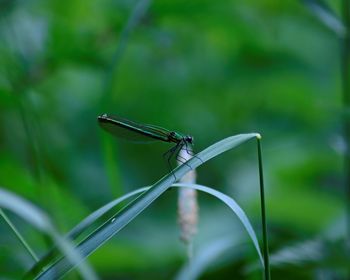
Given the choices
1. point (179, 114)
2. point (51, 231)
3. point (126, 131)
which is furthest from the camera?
point (179, 114)

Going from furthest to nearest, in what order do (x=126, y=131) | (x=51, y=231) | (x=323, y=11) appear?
(x=323, y=11)
(x=126, y=131)
(x=51, y=231)

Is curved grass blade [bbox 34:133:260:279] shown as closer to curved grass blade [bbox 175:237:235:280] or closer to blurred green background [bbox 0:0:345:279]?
curved grass blade [bbox 175:237:235:280]

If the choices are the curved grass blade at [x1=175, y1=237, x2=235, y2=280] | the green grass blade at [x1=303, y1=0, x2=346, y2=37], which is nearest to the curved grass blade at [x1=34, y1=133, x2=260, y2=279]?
the curved grass blade at [x1=175, y1=237, x2=235, y2=280]

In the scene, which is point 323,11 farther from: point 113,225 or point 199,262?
point 113,225

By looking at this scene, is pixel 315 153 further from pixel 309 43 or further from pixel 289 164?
pixel 309 43

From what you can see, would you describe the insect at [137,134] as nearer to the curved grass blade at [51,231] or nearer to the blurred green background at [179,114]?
the blurred green background at [179,114]

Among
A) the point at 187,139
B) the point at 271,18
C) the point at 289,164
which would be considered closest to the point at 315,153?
the point at 289,164

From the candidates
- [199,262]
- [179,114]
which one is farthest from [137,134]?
[179,114]

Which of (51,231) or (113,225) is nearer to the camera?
(51,231)

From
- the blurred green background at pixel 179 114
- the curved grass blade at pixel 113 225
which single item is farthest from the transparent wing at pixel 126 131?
the curved grass blade at pixel 113 225
